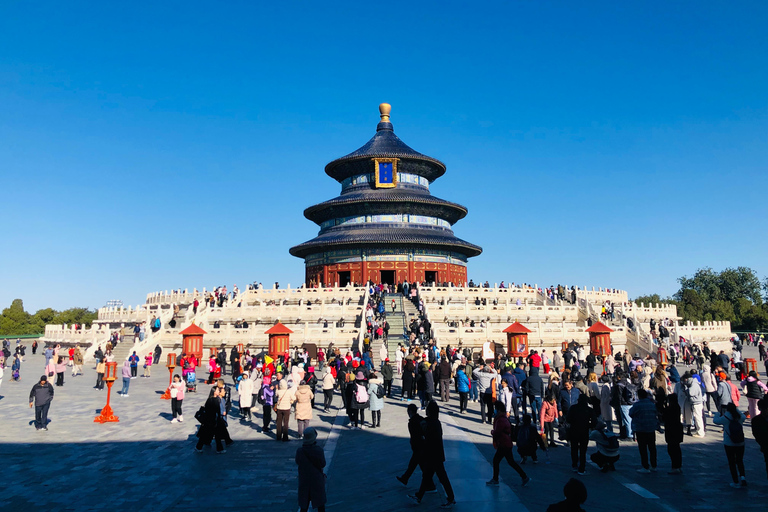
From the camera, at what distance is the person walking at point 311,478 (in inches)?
298

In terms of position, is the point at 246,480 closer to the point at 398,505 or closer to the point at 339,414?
the point at 398,505

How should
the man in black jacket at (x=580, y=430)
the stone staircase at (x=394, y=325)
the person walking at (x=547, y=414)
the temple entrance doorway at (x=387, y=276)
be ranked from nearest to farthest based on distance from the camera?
1. the man in black jacket at (x=580, y=430)
2. the person walking at (x=547, y=414)
3. the stone staircase at (x=394, y=325)
4. the temple entrance doorway at (x=387, y=276)

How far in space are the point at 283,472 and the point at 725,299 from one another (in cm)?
10065

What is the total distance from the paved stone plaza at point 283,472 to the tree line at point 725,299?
6690 cm

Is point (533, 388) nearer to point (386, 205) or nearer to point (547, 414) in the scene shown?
point (547, 414)

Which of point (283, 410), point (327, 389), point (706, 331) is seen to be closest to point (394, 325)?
point (327, 389)

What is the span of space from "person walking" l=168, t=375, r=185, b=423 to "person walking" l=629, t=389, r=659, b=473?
11.1 meters

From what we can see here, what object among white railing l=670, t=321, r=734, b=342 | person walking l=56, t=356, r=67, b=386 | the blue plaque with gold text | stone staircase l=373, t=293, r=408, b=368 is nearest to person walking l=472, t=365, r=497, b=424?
stone staircase l=373, t=293, r=408, b=368

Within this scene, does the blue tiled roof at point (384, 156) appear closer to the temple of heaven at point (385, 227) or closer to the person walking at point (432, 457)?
the temple of heaven at point (385, 227)

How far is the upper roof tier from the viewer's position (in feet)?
178

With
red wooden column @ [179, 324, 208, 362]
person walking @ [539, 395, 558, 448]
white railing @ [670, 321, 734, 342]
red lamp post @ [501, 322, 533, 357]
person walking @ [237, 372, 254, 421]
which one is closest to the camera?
person walking @ [539, 395, 558, 448]

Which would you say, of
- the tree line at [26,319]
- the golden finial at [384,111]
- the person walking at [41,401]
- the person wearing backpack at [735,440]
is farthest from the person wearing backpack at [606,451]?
the tree line at [26,319]

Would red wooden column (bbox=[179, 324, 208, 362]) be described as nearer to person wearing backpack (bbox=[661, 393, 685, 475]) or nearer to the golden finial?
person wearing backpack (bbox=[661, 393, 685, 475])

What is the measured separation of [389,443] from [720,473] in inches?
256
